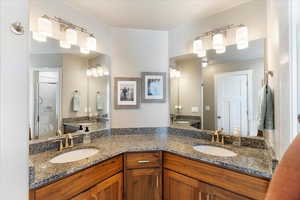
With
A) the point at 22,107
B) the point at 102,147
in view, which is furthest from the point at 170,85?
the point at 22,107

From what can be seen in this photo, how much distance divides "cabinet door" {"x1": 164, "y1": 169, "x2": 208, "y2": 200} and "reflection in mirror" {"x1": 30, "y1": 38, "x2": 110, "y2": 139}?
1.07 meters

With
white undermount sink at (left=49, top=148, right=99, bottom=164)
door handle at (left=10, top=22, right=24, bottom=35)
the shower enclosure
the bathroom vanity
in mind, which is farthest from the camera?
the shower enclosure

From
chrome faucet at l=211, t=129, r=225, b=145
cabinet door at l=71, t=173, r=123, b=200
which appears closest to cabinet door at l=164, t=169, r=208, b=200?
cabinet door at l=71, t=173, r=123, b=200

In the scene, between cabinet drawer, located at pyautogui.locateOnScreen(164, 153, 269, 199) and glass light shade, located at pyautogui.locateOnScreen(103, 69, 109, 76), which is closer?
cabinet drawer, located at pyautogui.locateOnScreen(164, 153, 269, 199)

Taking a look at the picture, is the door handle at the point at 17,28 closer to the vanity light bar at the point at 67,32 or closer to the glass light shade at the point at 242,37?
the vanity light bar at the point at 67,32

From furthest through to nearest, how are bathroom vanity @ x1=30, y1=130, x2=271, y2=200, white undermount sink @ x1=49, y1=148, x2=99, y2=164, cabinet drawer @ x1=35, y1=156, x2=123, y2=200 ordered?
white undermount sink @ x1=49, y1=148, x2=99, y2=164, bathroom vanity @ x1=30, y1=130, x2=271, y2=200, cabinet drawer @ x1=35, y1=156, x2=123, y2=200

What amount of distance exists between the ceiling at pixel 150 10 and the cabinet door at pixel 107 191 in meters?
1.79

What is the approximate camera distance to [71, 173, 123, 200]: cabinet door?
1.33m

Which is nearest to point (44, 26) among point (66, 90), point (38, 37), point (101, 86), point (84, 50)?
point (38, 37)

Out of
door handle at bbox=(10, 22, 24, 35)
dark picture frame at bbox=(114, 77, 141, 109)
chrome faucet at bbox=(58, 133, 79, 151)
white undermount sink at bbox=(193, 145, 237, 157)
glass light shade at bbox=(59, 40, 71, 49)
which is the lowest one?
white undermount sink at bbox=(193, 145, 237, 157)

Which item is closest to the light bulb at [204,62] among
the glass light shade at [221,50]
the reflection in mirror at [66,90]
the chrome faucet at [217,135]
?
the glass light shade at [221,50]

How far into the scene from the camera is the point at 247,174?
48.9 inches

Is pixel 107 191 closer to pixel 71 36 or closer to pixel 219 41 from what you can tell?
pixel 71 36

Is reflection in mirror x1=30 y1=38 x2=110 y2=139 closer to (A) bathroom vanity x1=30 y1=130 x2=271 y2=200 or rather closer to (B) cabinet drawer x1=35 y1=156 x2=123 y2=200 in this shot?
(A) bathroom vanity x1=30 y1=130 x2=271 y2=200
